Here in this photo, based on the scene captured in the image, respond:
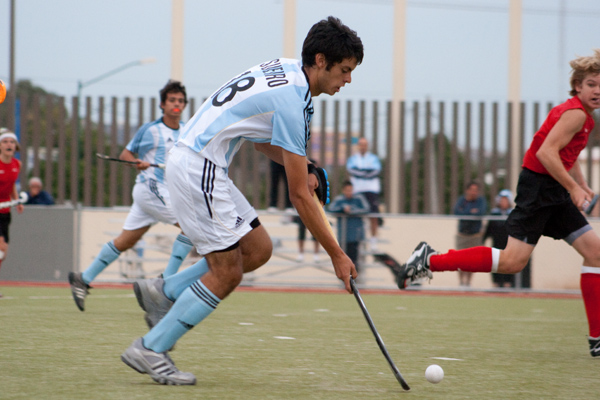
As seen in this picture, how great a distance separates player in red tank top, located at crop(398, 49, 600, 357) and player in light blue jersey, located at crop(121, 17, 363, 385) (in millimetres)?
1628

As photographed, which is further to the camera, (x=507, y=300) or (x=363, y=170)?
(x=363, y=170)

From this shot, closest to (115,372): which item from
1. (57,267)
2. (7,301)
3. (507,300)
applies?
(7,301)

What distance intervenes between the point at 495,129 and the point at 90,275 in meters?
7.76

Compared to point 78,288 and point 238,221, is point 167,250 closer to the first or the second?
point 78,288

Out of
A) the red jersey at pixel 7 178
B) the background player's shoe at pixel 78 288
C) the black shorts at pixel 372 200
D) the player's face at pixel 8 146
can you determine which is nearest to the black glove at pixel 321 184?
the background player's shoe at pixel 78 288

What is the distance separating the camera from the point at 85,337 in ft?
17.5

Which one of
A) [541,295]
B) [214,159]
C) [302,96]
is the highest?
[302,96]

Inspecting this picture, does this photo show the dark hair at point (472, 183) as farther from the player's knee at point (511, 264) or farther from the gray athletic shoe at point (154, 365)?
the gray athletic shoe at point (154, 365)

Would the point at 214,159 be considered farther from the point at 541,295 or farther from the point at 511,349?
the point at 541,295

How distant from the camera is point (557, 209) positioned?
4.99 m

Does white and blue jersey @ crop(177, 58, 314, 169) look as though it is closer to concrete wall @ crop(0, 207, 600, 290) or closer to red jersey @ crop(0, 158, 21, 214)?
red jersey @ crop(0, 158, 21, 214)

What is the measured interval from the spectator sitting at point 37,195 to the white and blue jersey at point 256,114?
9.18m

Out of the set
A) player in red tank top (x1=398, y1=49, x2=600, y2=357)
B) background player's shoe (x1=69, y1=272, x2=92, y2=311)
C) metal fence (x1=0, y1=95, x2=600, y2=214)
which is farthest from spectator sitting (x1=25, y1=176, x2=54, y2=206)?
player in red tank top (x1=398, y1=49, x2=600, y2=357)

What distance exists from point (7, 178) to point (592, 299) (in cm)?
638
